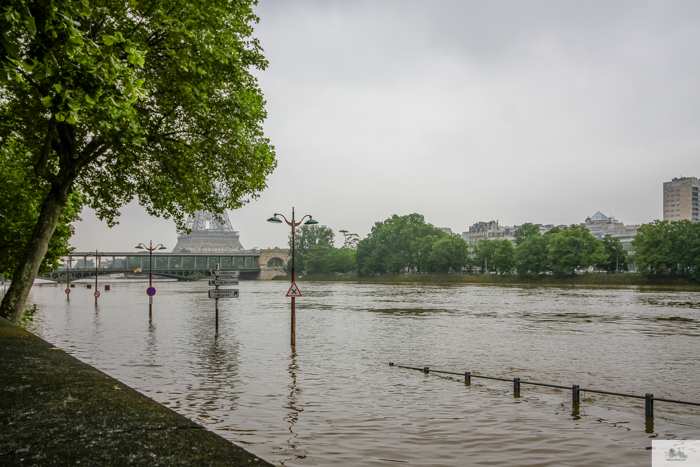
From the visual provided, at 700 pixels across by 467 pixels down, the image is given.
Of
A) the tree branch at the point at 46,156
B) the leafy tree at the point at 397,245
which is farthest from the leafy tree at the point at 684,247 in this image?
the tree branch at the point at 46,156

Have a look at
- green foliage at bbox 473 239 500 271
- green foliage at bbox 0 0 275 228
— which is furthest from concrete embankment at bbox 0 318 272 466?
green foliage at bbox 473 239 500 271

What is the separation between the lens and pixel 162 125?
65.3 feet

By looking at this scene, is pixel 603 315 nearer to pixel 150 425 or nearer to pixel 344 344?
pixel 344 344

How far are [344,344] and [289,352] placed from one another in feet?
11.5

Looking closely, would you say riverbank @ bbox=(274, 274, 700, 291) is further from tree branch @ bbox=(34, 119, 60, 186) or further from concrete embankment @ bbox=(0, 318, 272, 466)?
concrete embankment @ bbox=(0, 318, 272, 466)

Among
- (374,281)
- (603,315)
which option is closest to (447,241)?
(374,281)

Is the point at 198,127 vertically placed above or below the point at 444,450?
above

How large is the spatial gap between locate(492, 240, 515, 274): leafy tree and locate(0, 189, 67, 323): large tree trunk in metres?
118

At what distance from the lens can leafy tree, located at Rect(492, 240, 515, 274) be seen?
129375 millimetres

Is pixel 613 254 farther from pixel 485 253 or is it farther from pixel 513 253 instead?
pixel 485 253

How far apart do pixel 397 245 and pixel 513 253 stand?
36.6 metres

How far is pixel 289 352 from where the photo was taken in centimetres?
2316

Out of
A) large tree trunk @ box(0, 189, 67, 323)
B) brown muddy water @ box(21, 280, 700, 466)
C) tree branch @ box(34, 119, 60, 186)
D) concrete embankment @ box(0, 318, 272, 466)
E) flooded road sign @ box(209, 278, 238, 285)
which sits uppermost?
tree branch @ box(34, 119, 60, 186)

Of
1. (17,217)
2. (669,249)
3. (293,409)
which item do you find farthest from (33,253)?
(669,249)
